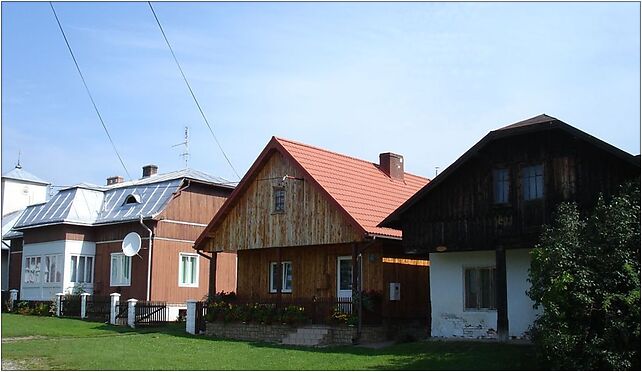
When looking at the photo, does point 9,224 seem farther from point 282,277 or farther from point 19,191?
point 282,277

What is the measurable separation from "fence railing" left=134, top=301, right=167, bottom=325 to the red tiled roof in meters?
9.70

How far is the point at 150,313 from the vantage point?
103 ft

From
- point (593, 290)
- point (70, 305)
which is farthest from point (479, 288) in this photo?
point (70, 305)

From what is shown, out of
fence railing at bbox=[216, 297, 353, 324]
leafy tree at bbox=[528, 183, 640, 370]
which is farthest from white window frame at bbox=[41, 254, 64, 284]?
leafy tree at bbox=[528, 183, 640, 370]

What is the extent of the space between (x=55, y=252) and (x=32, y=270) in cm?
268

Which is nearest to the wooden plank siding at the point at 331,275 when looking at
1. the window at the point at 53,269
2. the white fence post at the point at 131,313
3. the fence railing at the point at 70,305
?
the white fence post at the point at 131,313

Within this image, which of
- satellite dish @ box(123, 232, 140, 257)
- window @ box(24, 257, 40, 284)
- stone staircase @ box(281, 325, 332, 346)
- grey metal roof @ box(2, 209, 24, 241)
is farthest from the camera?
grey metal roof @ box(2, 209, 24, 241)

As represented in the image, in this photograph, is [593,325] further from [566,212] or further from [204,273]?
[204,273]

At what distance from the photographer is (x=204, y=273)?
121 ft

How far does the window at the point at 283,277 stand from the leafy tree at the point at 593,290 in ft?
42.1

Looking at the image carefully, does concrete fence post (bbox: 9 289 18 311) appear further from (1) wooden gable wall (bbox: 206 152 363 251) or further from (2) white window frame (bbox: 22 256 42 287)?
(1) wooden gable wall (bbox: 206 152 363 251)

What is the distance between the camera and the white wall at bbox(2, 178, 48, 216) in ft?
185

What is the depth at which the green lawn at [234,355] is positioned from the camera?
683 inches

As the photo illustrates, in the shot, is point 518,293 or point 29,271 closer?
point 518,293
